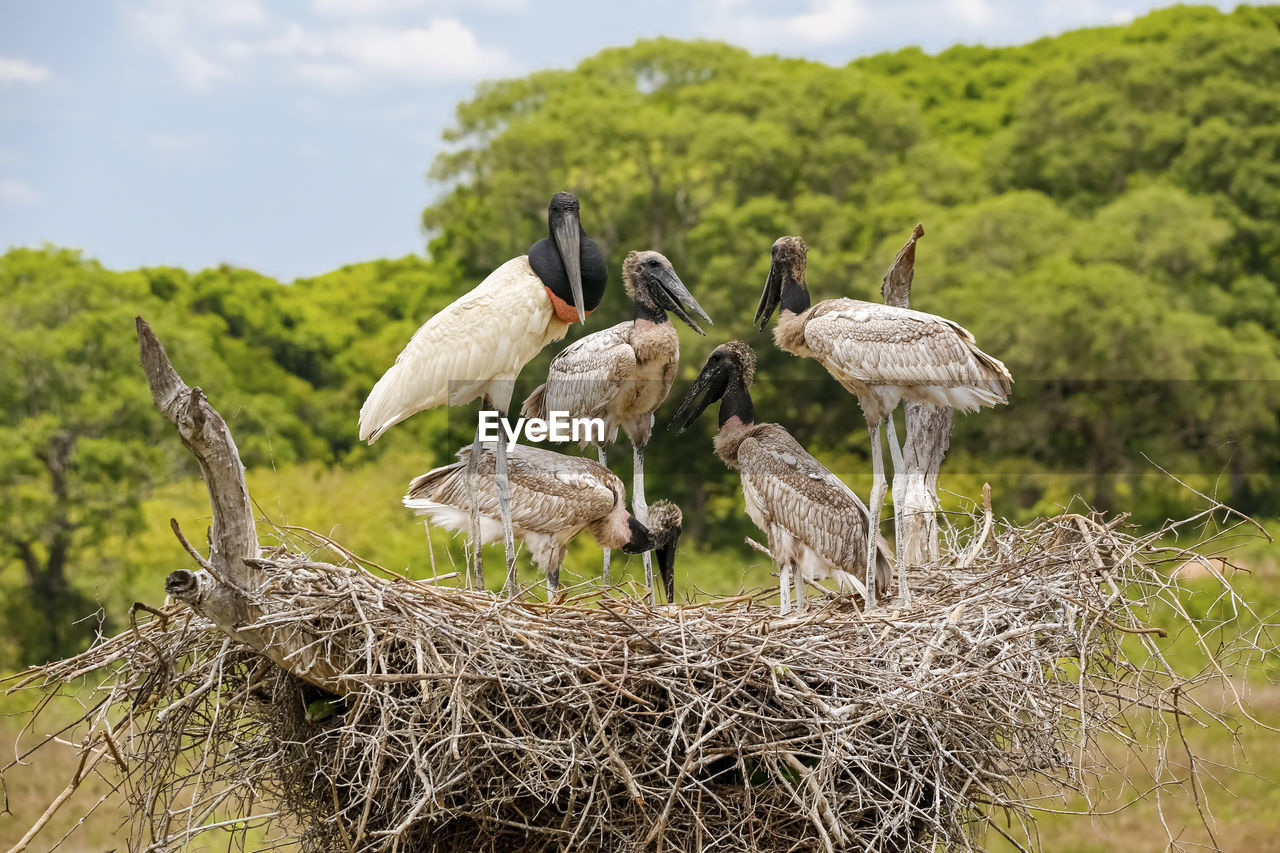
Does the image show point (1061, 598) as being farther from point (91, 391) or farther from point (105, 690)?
point (91, 391)

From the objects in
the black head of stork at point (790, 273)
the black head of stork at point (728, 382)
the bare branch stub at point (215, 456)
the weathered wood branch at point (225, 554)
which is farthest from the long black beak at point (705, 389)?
the bare branch stub at point (215, 456)

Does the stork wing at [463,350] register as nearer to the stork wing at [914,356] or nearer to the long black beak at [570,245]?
the long black beak at [570,245]

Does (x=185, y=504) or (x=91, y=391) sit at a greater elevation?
(x=91, y=391)

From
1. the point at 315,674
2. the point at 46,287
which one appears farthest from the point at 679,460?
the point at 315,674

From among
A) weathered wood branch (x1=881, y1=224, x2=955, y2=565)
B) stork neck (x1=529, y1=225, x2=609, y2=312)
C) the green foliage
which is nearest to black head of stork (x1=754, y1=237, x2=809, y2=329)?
weathered wood branch (x1=881, y1=224, x2=955, y2=565)

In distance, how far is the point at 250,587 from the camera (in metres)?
4.53

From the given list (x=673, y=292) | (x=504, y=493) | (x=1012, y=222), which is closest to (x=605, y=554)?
(x=504, y=493)

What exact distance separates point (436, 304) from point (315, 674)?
21.6 metres

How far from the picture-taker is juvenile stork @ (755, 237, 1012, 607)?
6438 mm

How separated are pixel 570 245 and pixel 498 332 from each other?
22.1 inches

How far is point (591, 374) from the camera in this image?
7.27 m

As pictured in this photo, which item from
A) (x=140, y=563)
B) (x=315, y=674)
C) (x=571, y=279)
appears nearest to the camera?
(x=315, y=674)

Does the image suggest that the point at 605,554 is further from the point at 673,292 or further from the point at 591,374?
the point at 673,292

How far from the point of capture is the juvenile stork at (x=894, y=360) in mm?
6438
